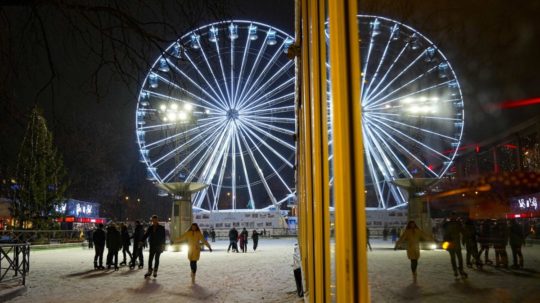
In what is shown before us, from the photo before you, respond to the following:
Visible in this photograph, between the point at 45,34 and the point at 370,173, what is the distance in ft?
17.7

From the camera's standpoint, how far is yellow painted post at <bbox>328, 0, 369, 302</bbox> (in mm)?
1312

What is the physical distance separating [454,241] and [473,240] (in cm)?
4

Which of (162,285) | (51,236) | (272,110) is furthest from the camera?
(51,236)

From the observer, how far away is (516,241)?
0.87 m

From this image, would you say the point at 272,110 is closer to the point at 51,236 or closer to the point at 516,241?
the point at 51,236

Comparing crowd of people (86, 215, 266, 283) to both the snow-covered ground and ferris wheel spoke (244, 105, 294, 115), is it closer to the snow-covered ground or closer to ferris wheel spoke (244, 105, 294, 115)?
the snow-covered ground

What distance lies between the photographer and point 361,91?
1.38 meters

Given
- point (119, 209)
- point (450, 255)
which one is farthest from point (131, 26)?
point (119, 209)

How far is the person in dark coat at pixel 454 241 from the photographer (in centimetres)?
97

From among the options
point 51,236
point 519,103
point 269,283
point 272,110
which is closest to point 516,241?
point 519,103

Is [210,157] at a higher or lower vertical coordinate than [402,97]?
higher

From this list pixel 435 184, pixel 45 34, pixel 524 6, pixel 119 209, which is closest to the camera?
pixel 524 6

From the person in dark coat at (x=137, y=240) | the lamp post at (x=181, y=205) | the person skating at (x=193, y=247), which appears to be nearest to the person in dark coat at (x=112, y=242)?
the person in dark coat at (x=137, y=240)

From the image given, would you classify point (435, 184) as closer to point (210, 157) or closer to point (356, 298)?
point (356, 298)
